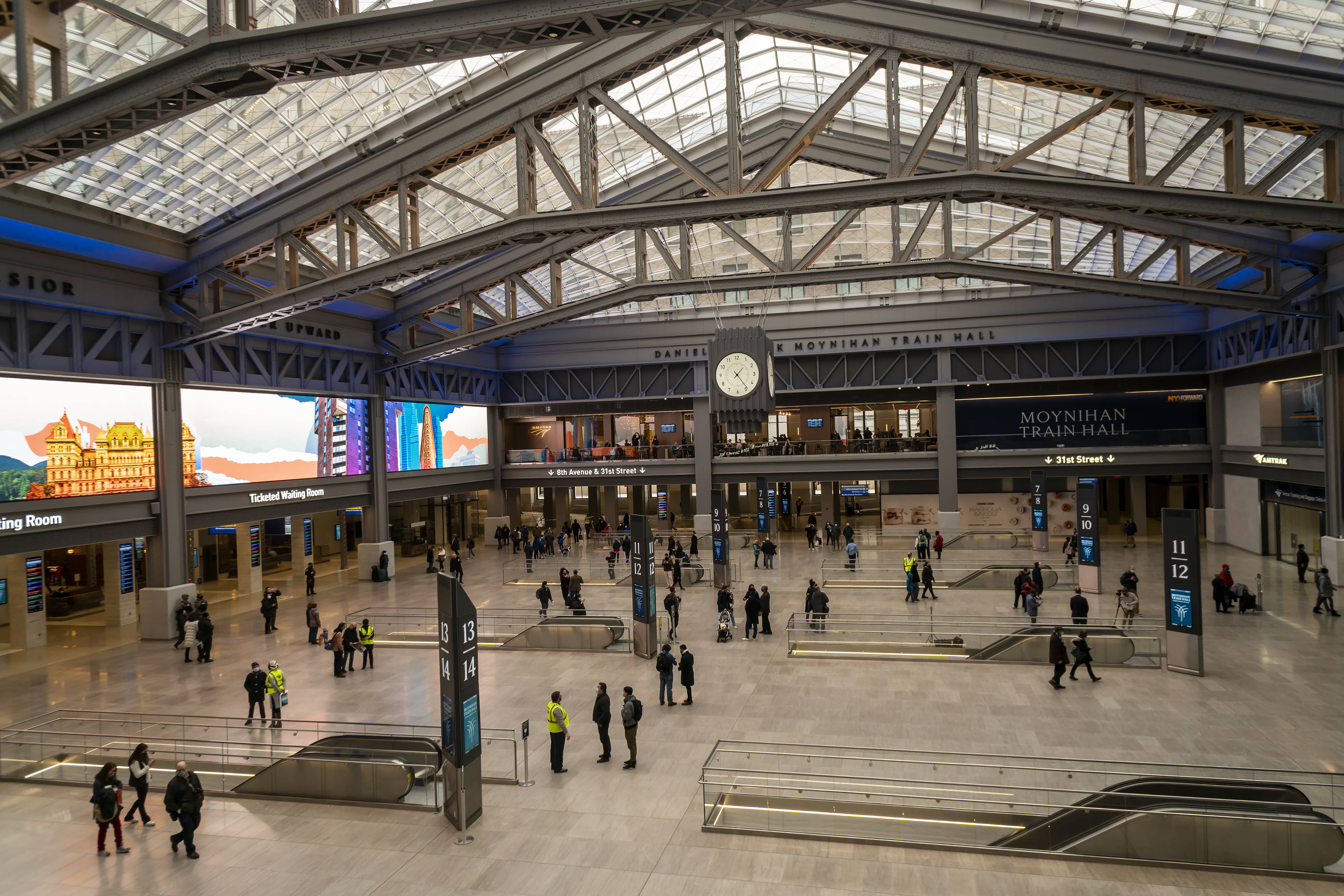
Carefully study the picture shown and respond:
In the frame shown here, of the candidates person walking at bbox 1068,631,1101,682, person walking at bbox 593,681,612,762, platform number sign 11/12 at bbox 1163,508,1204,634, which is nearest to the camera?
person walking at bbox 593,681,612,762

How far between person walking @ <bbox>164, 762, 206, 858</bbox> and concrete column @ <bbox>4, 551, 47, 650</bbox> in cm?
1786

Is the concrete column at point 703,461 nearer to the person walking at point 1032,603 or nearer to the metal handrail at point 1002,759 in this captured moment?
the person walking at point 1032,603

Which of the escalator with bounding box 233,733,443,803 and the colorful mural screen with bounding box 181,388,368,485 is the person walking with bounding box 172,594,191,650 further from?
the escalator with bounding box 233,733,443,803

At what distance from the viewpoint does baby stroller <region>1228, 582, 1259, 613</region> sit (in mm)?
23062

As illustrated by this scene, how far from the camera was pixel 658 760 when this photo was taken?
1348 cm

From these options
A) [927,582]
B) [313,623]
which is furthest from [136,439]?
[927,582]

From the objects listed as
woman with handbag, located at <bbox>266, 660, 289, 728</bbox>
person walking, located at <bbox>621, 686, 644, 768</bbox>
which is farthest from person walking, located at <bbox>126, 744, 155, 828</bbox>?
person walking, located at <bbox>621, 686, 644, 768</bbox>

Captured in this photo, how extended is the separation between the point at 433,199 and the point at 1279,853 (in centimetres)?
2692

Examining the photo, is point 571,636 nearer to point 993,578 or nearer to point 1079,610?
point 1079,610

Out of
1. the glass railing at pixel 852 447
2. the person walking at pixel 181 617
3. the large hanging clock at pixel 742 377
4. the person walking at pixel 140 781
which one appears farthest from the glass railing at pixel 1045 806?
the glass railing at pixel 852 447

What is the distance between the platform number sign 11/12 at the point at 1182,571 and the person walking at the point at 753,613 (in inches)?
386

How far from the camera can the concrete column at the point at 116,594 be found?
2677 cm

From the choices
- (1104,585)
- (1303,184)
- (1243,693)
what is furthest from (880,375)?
(1243,693)

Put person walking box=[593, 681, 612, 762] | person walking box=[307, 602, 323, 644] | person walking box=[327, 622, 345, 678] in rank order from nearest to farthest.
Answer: person walking box=[593, 681, 612, 762] < person walking box=[327, 622, 345, 678] < person walking box=[307, 602, 323, 644]
